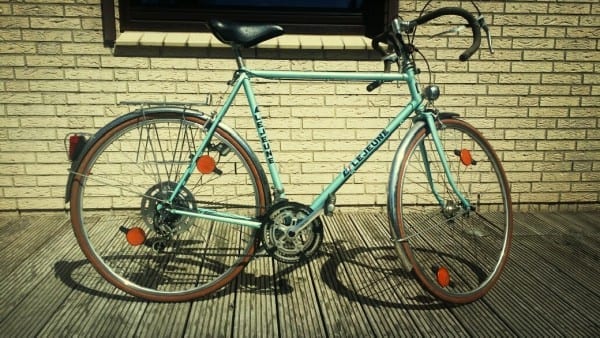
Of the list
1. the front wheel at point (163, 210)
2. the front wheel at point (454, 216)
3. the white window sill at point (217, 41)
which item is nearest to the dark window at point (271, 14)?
the white window sill at point (217, 41)

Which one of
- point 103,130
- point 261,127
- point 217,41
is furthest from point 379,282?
point 217,41

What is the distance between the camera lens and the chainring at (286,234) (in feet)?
7.28

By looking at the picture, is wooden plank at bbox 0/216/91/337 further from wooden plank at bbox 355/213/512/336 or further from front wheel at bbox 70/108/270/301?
wooden plank at bbox 355/213/512/336

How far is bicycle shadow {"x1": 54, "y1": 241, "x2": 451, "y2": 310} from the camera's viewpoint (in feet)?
7.71

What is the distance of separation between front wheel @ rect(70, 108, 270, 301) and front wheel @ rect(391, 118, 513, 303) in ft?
2.65

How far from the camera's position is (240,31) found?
7.04 feet

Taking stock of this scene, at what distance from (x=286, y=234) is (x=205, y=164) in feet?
1.70

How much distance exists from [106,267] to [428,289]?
1.55m

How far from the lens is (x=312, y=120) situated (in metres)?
3.49

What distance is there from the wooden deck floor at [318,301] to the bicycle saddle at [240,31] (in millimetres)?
1270

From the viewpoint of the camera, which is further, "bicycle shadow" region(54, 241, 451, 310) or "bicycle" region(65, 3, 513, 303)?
"bicycle shadow" region(54, 241, 451, 310)

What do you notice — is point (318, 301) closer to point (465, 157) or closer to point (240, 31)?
point (465, 157)

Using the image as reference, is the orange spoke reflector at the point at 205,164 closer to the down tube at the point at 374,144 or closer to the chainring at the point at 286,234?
the chainring at the point at 286,234

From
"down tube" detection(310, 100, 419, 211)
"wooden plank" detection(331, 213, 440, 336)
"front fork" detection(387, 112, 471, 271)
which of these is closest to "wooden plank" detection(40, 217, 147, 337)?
"down tube" detection(310, 100, 419, 211)
